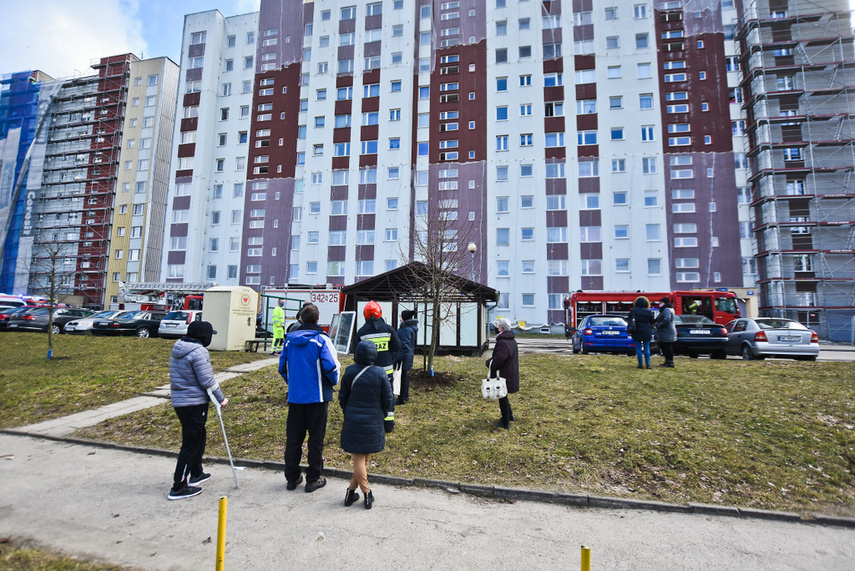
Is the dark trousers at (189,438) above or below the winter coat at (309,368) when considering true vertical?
below

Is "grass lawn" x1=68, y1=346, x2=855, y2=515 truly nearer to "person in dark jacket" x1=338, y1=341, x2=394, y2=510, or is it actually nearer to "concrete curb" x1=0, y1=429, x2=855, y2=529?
"concrete curb" x1=0, y1=429, x2=855, y2=529

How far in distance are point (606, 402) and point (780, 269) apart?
35285 mm

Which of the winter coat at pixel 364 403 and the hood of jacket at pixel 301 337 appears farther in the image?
the hood of jacket at pixel 301 337

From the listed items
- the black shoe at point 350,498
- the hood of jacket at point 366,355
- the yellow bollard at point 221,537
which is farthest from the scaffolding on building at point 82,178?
the yellow bollard at point 221,537

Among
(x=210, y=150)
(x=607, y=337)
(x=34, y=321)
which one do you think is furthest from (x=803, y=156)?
(x=210, y=150)

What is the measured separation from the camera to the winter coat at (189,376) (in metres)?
4.81

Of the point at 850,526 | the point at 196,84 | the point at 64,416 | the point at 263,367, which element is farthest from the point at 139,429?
the point at 196,84

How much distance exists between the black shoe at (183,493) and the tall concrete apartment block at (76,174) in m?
52.3

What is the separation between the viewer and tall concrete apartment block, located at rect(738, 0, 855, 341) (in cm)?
3316

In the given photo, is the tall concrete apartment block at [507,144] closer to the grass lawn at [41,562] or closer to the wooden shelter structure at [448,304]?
the wooden shelter structure at [448,304]

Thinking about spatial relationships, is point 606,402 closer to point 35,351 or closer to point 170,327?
point 35,351

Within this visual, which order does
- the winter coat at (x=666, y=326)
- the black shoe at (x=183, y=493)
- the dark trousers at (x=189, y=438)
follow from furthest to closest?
the winter coat at (x=666, y=326) → the dark trousers at (x=189, y=438) → the black shoe at (x=183, y=493)

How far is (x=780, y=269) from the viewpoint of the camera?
111 feet

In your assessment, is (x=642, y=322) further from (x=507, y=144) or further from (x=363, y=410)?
(x=507, y=144)
